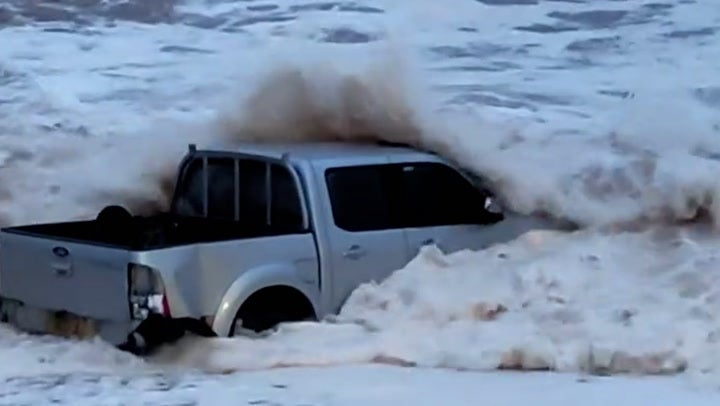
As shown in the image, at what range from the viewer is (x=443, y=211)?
944 cm

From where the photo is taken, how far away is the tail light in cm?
792

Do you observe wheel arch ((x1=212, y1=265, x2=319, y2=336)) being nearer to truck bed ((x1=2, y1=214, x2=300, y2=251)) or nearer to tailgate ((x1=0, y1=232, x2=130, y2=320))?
truck bed ((x1=2, y1=214, x2=300, y2=251))

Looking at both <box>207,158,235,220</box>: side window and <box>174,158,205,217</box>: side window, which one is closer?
<box>207,158,235,220</box>: side window

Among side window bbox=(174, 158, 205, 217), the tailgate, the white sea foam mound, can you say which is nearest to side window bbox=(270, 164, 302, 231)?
the white sea foam mound

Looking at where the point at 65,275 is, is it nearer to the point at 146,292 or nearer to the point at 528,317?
the point at 146,292

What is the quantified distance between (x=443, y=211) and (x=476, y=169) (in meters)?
0.84

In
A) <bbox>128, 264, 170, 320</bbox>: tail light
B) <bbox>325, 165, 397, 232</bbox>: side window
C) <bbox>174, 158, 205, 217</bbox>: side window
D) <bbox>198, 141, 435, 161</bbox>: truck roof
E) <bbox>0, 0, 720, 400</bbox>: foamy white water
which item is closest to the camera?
<bbox>128, 264, 170, 320</bbox>: tail light

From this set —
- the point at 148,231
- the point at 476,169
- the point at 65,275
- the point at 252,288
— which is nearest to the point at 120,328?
the point at 65,275

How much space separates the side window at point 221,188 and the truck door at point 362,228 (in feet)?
2.28

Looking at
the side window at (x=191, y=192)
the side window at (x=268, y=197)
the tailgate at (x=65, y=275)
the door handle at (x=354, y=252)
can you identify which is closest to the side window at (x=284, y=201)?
the side window at (x=268, y=197)

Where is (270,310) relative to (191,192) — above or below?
below

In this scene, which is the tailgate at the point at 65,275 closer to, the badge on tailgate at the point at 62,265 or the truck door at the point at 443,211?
the badge on tailgate at the point at 62,265

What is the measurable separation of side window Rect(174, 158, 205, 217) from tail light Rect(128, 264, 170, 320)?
1553mm

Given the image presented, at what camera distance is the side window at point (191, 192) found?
9508 millimetres
